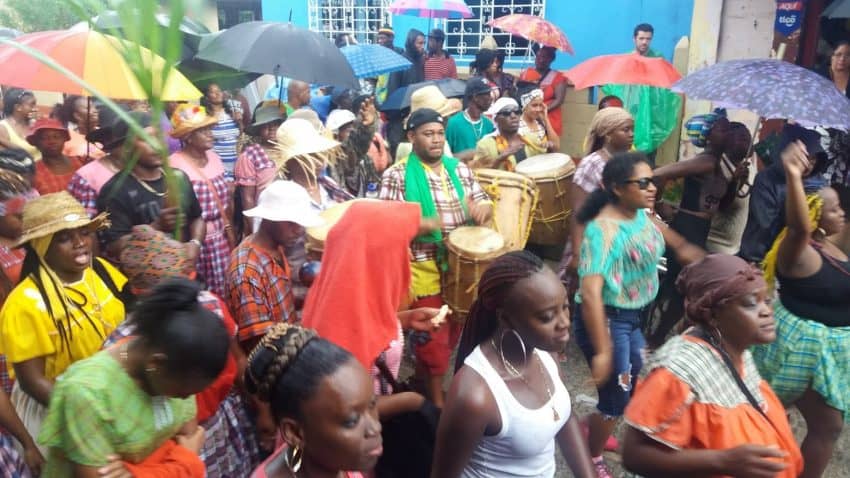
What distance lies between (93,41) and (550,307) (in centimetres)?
327

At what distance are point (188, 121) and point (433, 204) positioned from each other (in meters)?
1.84

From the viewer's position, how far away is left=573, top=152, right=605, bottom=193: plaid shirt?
4914 millimetres

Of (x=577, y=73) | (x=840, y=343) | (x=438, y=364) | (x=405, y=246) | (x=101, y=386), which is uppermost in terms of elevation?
(x=577, y=73)

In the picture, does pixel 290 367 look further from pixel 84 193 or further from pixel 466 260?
pixel 84 193

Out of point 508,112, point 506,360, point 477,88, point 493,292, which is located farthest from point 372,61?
point 506,360

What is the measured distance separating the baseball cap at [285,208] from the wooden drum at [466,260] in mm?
1040

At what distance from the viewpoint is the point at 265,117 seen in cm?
582

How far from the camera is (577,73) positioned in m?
6.86

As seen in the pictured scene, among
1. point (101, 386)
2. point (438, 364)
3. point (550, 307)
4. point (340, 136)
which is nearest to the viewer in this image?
point (101, 386)

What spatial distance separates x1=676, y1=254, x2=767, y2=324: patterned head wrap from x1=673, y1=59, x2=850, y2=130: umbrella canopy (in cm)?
200

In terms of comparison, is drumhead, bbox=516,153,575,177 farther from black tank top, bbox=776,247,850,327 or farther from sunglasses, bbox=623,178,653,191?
black tank top, bbox=776,247,850,327

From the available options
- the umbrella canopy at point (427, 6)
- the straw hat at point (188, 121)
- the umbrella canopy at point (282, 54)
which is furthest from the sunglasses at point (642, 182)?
the umbrella canopy at point (427, 6)

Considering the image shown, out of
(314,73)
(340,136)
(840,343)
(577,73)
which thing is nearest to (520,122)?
(577,73)

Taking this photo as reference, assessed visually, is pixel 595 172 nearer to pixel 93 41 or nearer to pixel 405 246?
pixel 405 246
